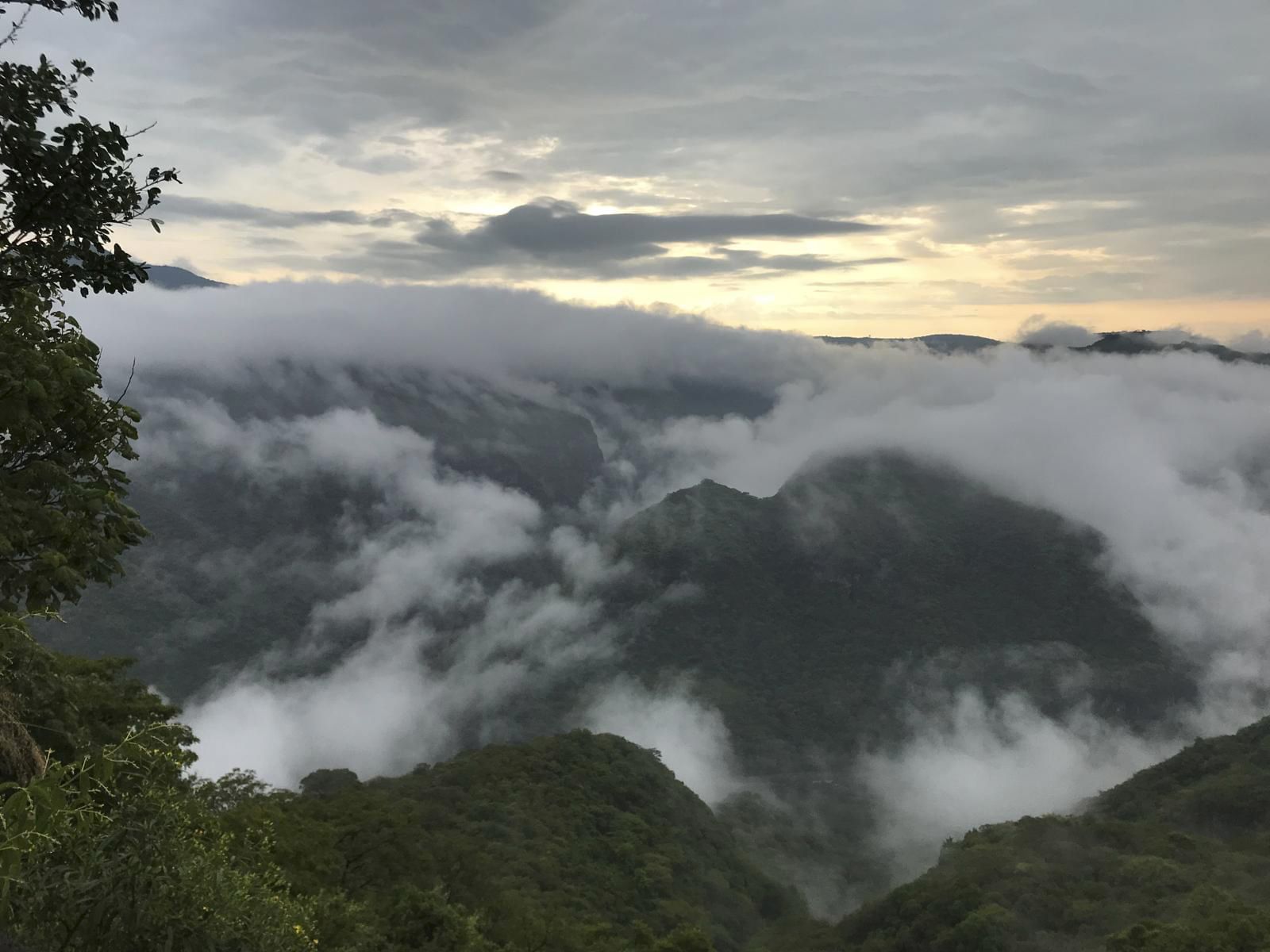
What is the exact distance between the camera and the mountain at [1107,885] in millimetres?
62594

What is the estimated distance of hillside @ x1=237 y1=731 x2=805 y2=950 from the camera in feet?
156

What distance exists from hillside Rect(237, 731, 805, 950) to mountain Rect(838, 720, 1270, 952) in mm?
20281

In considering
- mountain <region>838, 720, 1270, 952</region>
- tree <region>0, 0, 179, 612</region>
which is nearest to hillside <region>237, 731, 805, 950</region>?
mountain <region>838, 720, 1270, 952</region>

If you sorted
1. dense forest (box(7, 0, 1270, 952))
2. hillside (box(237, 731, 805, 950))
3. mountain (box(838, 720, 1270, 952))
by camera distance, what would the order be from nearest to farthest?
dense forest (box(7, 0, 1270, 952))
hillside (box(237, 731, 805, 950))
mountain (box(838, 720, 1270, 952))

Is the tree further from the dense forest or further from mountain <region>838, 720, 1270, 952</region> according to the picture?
mountain <region>838, 720, 1270, 952</region>

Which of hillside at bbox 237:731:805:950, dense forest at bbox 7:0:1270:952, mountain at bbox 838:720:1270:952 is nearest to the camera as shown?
dense forest at bbox 7:0:1270:952

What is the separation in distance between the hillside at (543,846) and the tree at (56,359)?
85.2ft

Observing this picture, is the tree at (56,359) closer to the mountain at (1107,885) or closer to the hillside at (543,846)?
the hillside at (543,846)

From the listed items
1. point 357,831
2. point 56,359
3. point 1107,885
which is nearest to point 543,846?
point 357,831

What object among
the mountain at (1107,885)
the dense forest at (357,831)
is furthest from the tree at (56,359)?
the mountain at (1107,885)

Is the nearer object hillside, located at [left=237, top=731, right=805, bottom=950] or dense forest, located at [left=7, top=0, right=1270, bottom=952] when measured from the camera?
dense forest, located at [left=7, top=0, right=1270, bottom=952]

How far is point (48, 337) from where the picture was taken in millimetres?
11383

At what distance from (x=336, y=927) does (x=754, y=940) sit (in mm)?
78203

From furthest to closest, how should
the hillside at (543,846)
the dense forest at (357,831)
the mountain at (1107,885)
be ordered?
the mountain at (1107,885), the hillside at (543,846), the dense forest at (357,831)
